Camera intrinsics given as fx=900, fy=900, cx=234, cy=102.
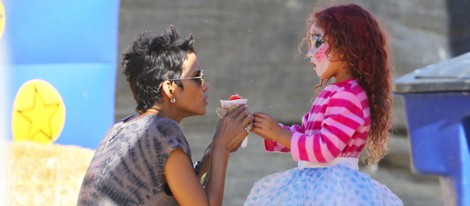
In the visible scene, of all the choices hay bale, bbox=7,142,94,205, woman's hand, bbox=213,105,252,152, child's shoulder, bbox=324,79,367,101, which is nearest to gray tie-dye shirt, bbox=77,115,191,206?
woman's hand, bbox=213,105,252,152

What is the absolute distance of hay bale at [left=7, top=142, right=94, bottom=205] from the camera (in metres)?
4.27

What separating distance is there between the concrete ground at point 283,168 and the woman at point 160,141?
1.51 metres

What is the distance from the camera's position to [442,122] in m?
2.74

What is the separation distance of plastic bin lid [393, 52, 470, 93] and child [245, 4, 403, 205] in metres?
0.06

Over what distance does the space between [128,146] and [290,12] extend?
1.74m

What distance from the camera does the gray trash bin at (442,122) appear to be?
2705 mm

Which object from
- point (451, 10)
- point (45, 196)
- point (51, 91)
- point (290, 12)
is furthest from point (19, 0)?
point (451, 10)

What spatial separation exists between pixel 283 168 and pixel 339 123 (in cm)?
187

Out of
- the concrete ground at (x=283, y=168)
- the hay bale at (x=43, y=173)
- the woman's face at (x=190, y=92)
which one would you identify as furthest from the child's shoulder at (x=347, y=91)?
the hay bale at (x=43, y=173)

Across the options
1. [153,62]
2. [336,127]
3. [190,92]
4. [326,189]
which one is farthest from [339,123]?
[153,62]

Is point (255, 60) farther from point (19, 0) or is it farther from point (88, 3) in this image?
point (19, 0)

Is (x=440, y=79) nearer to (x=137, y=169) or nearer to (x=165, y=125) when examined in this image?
(x=165, y=125)

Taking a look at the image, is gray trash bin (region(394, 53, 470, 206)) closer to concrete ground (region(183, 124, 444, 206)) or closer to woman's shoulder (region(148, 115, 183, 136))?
woman's shoulder (region(148, 115, 183, 136))

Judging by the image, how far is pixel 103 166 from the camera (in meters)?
2.79
